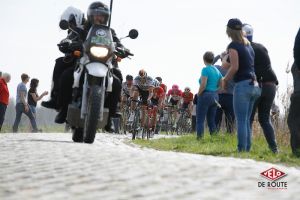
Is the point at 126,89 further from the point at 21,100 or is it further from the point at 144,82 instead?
the point at 21,100

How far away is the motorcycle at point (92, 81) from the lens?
24.0 ft

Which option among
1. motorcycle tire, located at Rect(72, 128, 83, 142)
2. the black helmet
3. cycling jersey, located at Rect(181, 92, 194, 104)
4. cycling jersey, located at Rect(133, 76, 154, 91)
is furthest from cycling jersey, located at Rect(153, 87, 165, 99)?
the black helmet

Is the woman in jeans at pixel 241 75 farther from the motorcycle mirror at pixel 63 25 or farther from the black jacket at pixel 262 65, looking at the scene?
the motorcycle mirror at pixel 63 25

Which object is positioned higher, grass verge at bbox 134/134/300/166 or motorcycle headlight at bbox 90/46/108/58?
motorcycle headlight at bbox 90/46/108/58

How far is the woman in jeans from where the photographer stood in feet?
24.3

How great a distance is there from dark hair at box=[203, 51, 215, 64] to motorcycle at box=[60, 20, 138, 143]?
A: 226 cm

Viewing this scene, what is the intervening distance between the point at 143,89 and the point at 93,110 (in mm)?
7492

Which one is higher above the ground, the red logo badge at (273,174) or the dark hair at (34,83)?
the dark hair at (34,83)

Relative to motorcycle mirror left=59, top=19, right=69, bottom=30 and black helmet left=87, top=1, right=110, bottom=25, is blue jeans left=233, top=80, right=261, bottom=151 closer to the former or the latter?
black helmet left=87, top=1, right=110, bottom=25

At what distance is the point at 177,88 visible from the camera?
67.6ft

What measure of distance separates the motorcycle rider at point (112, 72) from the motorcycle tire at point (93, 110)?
2.31ft

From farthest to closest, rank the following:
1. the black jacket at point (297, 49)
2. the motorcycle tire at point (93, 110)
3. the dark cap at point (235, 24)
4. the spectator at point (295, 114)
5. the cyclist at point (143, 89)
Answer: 1. the cyclist at point (143, 89)
2. the dark cap at point (235, 24)
3. the motorcycle tire at point (93, 110)
4. the spectator at point (295, 114)
5. the black jacket at point (297, 49)

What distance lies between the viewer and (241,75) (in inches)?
297

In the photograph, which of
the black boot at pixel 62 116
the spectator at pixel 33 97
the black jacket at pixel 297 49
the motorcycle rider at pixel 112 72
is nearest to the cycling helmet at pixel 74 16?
the motorcycle rider at pixel 112 72
